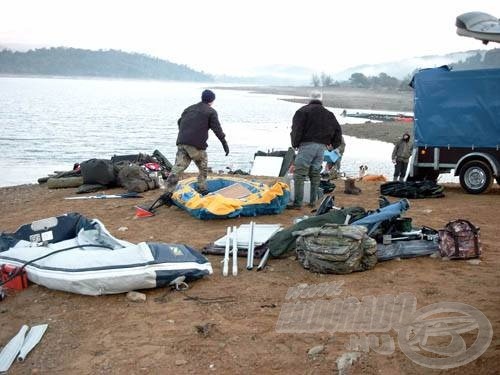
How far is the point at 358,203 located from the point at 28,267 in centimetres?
670

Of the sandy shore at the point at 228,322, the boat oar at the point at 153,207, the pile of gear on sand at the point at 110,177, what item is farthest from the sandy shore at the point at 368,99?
the sandy shore at the point at 228,322

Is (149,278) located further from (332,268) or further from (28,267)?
(332,268)

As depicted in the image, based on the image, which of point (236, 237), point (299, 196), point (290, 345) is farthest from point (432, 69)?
point (290, 345)

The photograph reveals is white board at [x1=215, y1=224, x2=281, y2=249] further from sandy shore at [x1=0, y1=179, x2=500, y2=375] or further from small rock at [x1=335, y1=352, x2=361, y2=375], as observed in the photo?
small rock at [x1=335, y1=352, x2=361, y2=375]

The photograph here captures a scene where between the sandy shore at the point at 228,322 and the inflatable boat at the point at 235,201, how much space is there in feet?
4.74

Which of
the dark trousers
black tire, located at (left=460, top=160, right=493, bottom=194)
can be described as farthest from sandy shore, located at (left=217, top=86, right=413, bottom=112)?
black tire, located at (left=460, top=160, right=493, bottom=194)

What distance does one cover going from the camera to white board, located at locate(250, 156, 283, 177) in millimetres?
16812

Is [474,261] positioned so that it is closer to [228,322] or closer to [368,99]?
[228,322]

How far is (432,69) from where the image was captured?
12.9 meters

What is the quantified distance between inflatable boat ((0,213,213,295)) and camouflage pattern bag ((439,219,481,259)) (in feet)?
9.36

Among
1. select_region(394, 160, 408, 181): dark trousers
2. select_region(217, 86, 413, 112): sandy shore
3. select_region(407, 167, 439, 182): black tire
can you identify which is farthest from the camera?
select_region(217, 86, 413, 112): sandy shore

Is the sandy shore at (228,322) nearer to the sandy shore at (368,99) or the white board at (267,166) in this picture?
the white board at (267,166)

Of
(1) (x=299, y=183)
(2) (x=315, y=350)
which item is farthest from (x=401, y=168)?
(2) (x=315, y=350)

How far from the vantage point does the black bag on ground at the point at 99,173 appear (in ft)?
44.1
